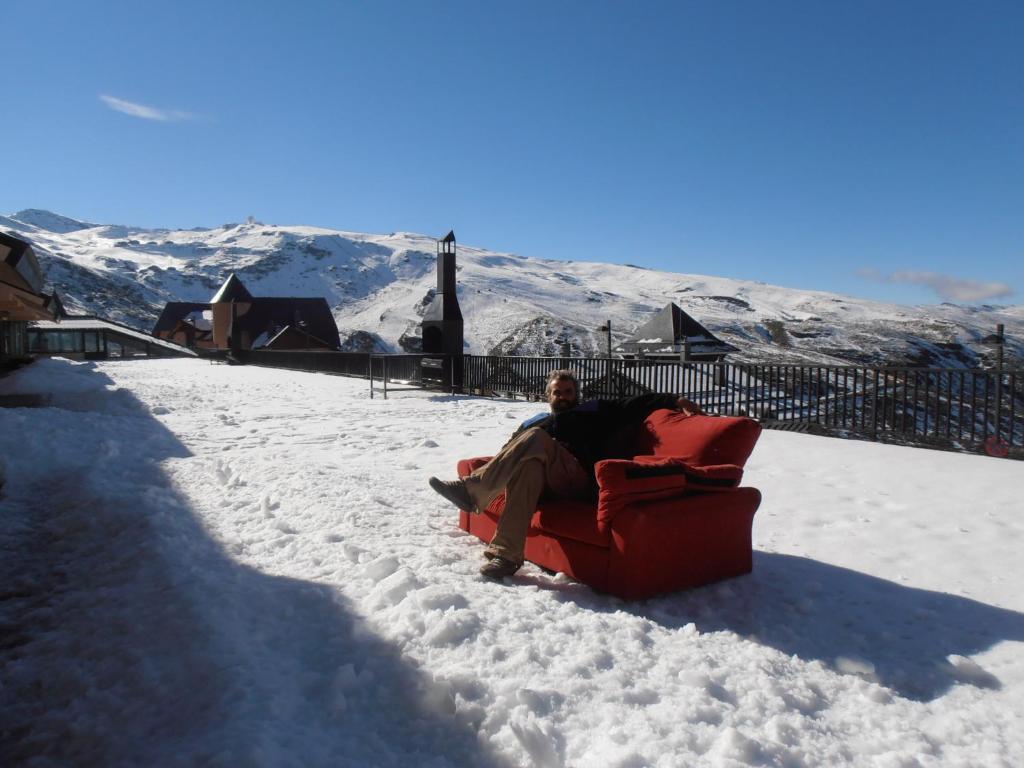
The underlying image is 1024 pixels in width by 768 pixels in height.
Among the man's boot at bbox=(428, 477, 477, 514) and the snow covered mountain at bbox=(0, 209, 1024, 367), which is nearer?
the man's boot at bbox=(428, 477, 477, 514)

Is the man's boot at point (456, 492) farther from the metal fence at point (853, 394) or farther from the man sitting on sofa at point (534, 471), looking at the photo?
the metal fence at point (853, 394)

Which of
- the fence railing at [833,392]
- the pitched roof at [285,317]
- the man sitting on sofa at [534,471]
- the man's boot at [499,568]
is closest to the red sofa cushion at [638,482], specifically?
the man sitting on sofa at [534,471]

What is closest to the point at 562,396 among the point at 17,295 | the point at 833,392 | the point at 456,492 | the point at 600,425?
the point at 600,425

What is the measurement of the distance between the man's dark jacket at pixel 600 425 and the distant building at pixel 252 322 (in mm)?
52474

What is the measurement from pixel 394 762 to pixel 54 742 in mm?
1211

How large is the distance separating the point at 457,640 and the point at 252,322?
233ft

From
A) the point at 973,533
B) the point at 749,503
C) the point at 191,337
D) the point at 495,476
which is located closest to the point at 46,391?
the point at 495,476

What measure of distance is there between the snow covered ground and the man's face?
1.05 m

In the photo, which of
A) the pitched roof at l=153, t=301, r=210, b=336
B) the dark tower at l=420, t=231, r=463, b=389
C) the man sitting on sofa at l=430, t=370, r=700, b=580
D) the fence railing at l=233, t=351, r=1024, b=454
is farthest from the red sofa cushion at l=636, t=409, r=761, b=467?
the pitched roof at l=153, t=301, r=210, b=336

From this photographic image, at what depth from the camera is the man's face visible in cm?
427

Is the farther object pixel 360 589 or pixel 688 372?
pixel 688 372

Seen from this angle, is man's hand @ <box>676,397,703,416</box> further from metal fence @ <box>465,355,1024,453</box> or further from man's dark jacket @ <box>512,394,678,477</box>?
metal fence @ <box>465,355,1024,453</box>

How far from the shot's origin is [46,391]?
13.5 meters

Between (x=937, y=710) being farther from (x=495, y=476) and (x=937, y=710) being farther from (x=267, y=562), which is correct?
(x=267, y=562)
